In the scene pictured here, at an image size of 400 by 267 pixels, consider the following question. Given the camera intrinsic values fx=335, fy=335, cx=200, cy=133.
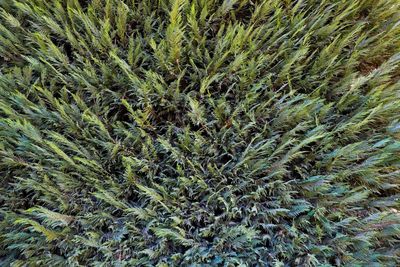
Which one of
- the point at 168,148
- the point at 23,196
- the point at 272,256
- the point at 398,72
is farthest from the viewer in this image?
the point at 398,72

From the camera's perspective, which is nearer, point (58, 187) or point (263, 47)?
point (58, 187)

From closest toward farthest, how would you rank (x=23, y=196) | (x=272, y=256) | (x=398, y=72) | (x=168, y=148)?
(x=272, y=256) < (x=168, y=148) < (x=23, y=196) < (x=398, y=72)

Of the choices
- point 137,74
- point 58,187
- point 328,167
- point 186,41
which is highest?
point 186,41

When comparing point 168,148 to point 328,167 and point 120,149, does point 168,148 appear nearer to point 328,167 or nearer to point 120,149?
point 120,149

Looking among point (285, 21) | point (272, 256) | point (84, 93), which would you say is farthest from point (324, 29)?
point (84, 93)

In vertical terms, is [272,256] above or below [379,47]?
below

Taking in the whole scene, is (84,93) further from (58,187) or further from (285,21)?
(285,21)
